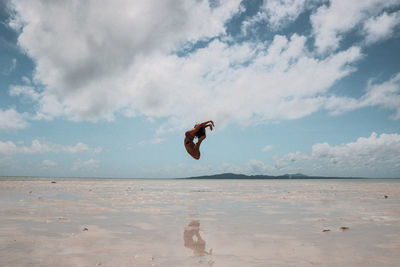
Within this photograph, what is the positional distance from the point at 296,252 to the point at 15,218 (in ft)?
25.9

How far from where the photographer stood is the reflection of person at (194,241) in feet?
16.0

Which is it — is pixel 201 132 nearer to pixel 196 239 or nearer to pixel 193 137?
pixel 193 137

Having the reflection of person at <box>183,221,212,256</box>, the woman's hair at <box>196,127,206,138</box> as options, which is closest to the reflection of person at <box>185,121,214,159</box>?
the woman's hair at <box>196,127,206,138</box>

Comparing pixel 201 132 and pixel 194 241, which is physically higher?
pixel 201 132

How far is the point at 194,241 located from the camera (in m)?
5.56

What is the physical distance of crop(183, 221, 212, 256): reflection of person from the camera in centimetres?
488

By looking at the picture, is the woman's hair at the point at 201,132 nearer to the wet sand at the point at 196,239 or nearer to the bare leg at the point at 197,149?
the bare leg at the point at 197,149

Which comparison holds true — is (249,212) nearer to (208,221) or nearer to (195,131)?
(208,221)

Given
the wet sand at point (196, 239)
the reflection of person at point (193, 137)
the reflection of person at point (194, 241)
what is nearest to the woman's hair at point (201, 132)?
the reflection of person at point (193, 137)

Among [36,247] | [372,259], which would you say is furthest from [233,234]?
[36,247]

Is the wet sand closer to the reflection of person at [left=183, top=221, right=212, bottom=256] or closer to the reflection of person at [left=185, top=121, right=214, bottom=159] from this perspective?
the reflection of person at [left=183, top=221, right=212, bottom=256]

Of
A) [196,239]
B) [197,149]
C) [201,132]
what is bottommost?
[196,239]

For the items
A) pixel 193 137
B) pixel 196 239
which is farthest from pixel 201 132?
pixel 196 239

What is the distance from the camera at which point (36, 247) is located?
5031 millimetres
